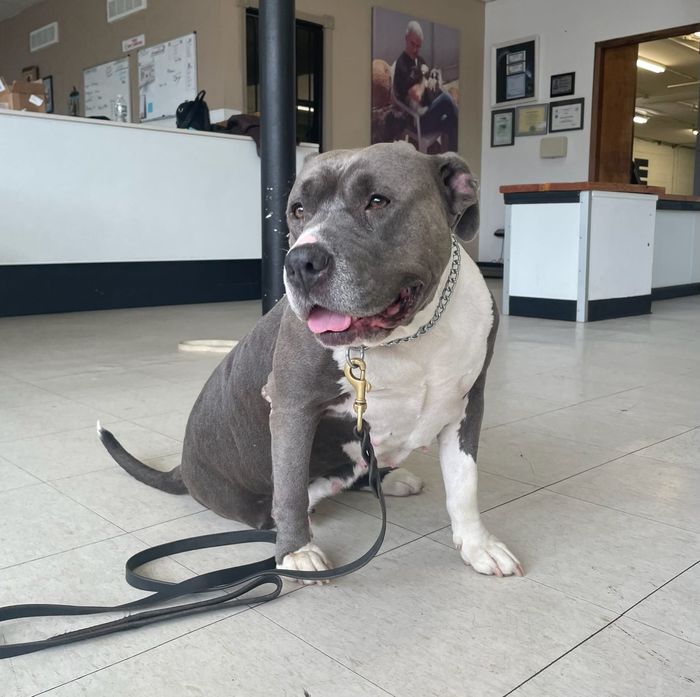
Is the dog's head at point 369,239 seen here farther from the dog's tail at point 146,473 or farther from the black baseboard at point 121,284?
the black baseboard at point 121,284

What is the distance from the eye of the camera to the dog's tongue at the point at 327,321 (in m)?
1.23

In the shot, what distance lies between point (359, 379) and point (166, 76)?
7570mm

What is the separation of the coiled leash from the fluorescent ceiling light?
11.3 metres

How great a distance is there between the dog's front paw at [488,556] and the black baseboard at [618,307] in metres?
4.08

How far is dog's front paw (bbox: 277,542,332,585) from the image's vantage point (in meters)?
1.43

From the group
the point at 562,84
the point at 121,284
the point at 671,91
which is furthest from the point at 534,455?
the point at 671,91

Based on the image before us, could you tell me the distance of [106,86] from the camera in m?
8.85

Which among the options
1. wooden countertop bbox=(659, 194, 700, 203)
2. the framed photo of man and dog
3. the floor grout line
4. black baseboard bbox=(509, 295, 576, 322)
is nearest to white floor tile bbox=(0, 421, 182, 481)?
the floor grout line

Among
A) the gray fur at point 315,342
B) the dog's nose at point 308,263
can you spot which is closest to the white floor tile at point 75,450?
the gray fur at point 315,342

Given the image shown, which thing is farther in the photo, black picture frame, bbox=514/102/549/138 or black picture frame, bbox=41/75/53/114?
black picture frame, bbox=41/75/53/114

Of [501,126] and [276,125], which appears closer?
[276,125]

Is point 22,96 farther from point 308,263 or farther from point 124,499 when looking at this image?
point 308,263

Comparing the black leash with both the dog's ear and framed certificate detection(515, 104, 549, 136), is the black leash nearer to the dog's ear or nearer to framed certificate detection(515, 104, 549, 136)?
the dog's ear

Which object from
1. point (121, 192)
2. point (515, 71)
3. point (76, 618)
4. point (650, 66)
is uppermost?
point (650, 66)
